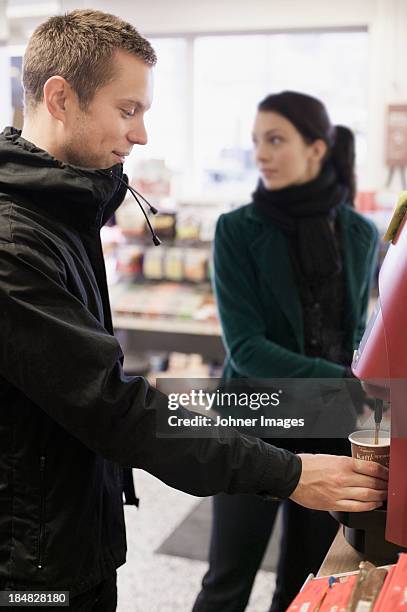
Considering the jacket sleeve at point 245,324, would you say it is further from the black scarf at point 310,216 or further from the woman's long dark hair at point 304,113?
the woman's long dark hair at point 304,113

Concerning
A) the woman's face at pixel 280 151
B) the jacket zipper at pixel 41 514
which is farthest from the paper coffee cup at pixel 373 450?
the woman's face at pixel 280 151

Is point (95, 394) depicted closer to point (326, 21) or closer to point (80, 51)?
point (80, 51)

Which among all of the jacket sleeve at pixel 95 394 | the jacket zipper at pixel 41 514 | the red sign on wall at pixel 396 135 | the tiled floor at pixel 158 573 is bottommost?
the tiled floor at pixel 158 573

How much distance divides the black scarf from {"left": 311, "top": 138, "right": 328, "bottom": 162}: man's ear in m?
0.06

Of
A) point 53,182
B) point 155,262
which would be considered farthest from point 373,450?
point 155,262

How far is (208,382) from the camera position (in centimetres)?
152

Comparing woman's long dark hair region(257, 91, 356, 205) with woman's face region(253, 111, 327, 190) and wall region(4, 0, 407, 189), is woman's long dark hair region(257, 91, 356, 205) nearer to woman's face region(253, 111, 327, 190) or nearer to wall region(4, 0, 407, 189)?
woman's face region(253, 111, 327, 190)

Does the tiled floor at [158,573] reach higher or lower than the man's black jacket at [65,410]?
lower

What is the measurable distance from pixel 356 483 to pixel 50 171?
2.48 ft

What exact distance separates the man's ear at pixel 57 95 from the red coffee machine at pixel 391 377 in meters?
0.61

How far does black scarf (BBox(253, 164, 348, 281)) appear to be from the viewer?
226cm

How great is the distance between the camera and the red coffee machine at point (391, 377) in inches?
49.8

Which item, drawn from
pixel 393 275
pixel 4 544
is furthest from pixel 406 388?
pixel 4 544

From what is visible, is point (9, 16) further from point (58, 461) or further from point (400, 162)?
point (400, 162)
